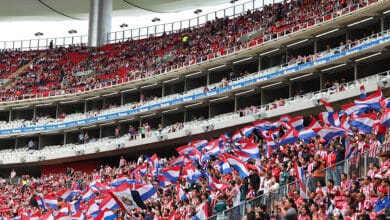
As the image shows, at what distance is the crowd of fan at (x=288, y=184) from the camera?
13.3 m

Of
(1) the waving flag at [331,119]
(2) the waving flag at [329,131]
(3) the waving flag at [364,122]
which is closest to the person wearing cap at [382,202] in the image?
(3) the waving flag at [364,122]

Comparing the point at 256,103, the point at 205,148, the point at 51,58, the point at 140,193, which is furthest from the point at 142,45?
the point at 140,193

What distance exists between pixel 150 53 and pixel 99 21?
8.51 m

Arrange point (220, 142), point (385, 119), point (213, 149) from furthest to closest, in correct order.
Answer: point (220, 142) < point (213, 149) < point (385, 119)

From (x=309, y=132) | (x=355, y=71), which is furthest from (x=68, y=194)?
(x=355, y=71)

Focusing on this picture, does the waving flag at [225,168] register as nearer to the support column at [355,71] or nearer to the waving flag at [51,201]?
the waving flag at [51,201]

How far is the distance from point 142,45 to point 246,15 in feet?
33.6

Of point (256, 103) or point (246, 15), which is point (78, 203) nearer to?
point (256, 103)

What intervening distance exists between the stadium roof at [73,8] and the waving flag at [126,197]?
44377 millimetres

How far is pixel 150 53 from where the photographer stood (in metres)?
54.4

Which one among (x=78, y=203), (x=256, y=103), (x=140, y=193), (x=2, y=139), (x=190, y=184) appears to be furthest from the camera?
(x=2, y=139)

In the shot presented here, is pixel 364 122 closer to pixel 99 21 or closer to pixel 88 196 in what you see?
pixel 88 196

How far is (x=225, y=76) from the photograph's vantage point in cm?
4506

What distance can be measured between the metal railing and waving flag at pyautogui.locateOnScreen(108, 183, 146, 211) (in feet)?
13.0
